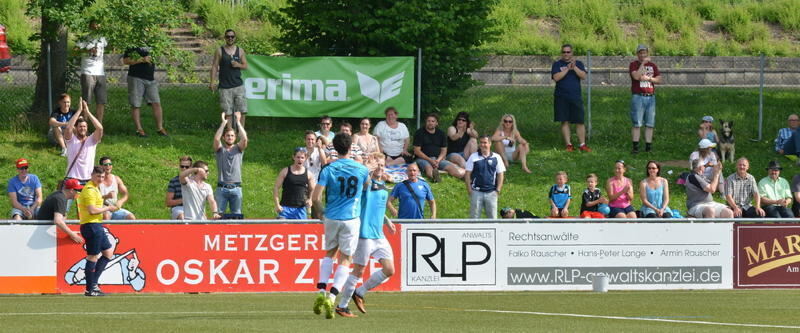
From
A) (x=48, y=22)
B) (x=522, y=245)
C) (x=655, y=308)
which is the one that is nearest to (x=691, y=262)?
(x=522, y=245)

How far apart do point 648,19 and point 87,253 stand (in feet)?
92.8

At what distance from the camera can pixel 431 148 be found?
2441 cm

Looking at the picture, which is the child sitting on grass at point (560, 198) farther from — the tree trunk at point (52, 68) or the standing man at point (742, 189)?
the tree trunk at point (52, 68)

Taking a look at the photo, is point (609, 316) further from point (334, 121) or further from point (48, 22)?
point (48, 22)

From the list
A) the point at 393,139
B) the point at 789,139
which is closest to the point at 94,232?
the point at 393,139

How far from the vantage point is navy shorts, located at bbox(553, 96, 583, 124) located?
26234 millimetres

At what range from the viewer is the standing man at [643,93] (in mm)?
25750

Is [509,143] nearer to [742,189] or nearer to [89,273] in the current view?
[742,189]

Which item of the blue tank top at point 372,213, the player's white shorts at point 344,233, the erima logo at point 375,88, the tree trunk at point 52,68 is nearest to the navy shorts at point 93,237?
the blue tank top at point 372,213

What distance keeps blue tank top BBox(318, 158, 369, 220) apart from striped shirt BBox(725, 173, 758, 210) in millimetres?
10837

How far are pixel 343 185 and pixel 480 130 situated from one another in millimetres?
14873

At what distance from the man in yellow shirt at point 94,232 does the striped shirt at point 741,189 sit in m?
10.4

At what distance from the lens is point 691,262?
66.1ft

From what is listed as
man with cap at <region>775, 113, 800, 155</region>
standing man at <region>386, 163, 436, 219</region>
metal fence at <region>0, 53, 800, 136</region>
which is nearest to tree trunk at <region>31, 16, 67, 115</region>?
metal fence at <region>0, 53, 800, 136</region>
